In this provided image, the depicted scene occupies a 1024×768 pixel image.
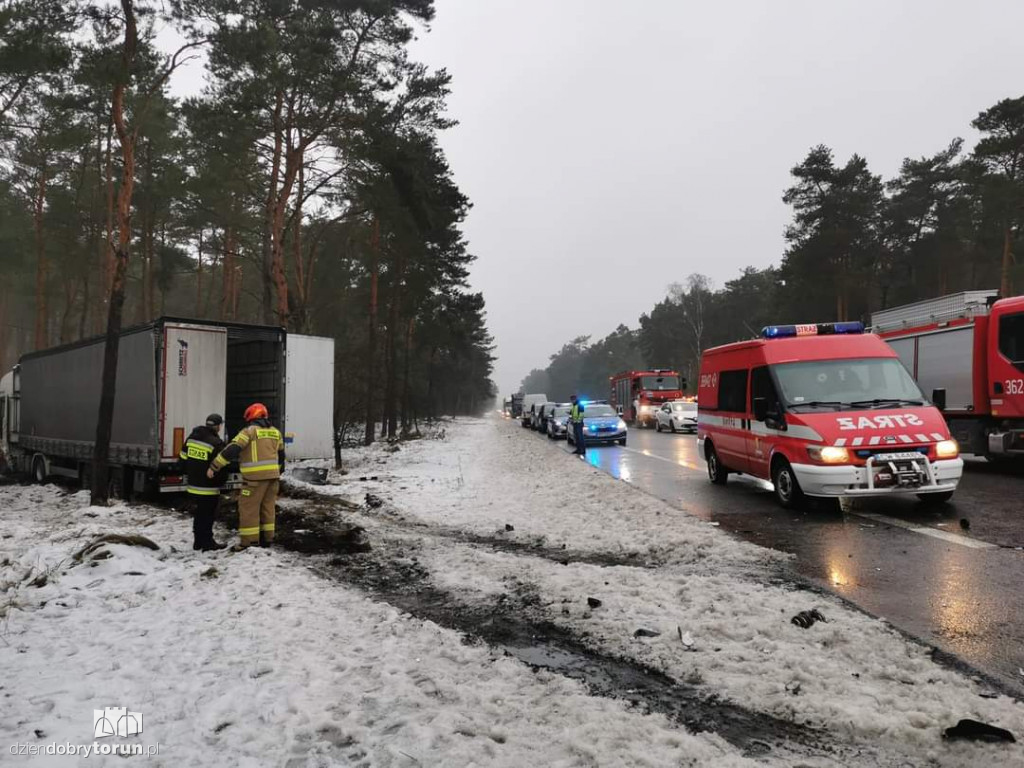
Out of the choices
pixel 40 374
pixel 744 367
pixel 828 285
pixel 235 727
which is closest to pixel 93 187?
pixel 40 374

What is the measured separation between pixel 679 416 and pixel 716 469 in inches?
747

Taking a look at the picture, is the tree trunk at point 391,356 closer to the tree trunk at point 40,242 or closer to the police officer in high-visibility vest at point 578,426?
the police officer in high-visibility vest at point 578,426

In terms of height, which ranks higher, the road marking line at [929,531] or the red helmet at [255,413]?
the red helmet at [255,413]

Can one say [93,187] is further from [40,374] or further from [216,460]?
[216,460]

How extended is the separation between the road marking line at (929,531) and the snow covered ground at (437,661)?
225cm

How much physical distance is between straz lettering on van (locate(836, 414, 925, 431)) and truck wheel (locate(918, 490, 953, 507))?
1190 millimetres

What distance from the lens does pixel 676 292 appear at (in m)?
95.5

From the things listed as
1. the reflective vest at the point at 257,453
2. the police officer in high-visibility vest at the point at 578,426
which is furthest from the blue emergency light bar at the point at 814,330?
the police officer in high-visibility vest at the point at 578,426

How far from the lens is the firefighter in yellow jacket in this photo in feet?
24.7

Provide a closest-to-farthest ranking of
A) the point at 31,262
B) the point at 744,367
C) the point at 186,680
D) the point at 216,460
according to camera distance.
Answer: the point at 186,680, the point at 216,460, the point at 744,367, the point at 31,262

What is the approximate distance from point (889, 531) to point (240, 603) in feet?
23.5

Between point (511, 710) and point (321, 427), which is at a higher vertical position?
point (321, 427)

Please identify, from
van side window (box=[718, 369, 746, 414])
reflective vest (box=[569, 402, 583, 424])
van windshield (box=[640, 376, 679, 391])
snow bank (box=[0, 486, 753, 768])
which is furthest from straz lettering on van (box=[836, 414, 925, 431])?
van windshield (box=[640, 376, 679, 391])

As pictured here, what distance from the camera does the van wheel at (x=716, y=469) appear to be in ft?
39.9
